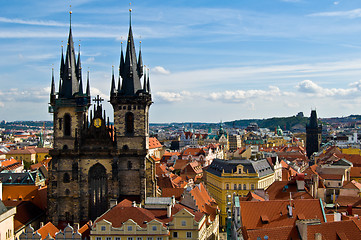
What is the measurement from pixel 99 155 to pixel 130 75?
575 inches

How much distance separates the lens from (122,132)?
253 feet

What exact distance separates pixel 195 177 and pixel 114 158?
64743 mm

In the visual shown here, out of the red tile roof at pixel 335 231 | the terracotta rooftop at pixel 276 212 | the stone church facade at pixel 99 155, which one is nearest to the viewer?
the red tile roof at pixel 335 231

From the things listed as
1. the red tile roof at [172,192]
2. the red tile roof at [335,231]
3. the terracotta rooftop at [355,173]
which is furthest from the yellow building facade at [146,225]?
the terracotta rooftop at [355,173]

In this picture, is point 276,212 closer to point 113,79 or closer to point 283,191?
point 283,191

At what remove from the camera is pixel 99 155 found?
77.2 metres

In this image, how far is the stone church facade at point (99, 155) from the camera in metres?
76.3

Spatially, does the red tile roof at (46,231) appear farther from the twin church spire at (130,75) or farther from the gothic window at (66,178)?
the twin church spire at (130,75)

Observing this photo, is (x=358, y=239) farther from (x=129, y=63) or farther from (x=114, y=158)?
(x=129, y=63)

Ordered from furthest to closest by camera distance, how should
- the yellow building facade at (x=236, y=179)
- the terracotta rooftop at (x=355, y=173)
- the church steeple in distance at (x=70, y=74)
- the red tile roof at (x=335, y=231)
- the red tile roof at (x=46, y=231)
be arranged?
1. the terracotta rooftop at (x=355, y=173)
2. the yellow building facade at (x=236, y=179)
3. the church steeple in distance at (x=70, y=74)
4. the red tile roof at (x=46, y=231)
5. the red tile roof at (x=335, y=231)

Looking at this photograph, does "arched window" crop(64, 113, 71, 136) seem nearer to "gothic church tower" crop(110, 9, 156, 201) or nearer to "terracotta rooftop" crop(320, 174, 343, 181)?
"gothic church tower" crop(110, 9, 156, 201)

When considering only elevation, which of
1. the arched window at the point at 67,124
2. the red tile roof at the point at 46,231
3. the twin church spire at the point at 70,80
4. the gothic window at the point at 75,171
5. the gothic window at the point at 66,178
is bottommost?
the red tile roof at the point at 46,231

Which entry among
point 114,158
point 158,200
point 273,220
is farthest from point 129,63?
point 273,220

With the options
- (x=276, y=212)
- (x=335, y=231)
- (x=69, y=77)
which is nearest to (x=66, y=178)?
(x=69, y=77)
